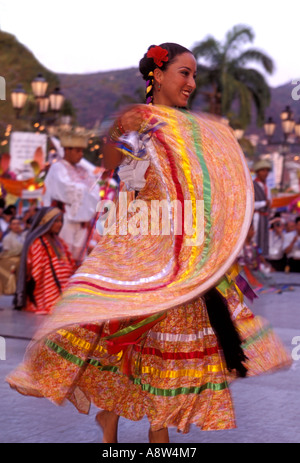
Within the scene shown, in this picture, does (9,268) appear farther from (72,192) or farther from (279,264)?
(279,264)

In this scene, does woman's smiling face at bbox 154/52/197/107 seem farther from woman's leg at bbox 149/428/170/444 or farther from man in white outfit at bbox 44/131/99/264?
man in white outfit at bbox 44/131/99/264

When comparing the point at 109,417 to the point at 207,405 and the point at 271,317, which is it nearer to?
the point at 207,405

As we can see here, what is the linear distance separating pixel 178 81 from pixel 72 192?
5550 mm

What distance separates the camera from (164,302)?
2.68 m

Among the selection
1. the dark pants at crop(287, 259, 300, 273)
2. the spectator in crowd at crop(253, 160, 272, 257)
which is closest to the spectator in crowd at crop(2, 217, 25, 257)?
the spectator in crowd at crop(253, 160, 272, 257)

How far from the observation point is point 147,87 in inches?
129

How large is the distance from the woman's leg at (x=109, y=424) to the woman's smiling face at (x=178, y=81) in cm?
132

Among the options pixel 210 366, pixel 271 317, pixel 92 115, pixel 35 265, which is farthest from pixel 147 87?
pixel 92 115

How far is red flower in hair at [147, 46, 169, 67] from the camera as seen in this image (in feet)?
10.3

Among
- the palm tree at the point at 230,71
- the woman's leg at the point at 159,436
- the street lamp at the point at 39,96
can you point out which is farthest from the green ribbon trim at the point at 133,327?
the palm tree at the point at 230,71

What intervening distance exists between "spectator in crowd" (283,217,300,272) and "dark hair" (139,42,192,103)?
10552mm

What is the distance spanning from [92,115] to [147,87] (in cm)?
11252

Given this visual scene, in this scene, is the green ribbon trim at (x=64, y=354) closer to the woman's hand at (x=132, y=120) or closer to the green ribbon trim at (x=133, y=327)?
the green ribbon trim at (x=133, y=327)

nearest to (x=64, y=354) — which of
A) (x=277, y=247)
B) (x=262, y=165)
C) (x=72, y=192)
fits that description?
(x=72, y=192)
